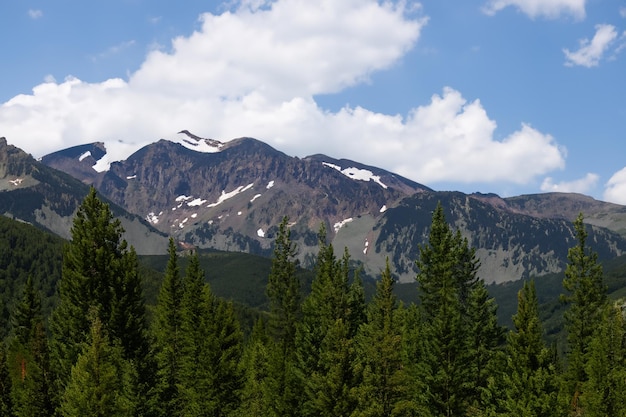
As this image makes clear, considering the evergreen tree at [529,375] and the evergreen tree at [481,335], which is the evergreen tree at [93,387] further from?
the evergreen tree at [481,335]

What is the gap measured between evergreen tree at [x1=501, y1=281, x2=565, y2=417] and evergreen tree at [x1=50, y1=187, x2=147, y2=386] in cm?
3422

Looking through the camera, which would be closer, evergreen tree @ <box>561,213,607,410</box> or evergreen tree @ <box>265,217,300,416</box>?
evergreen tree @ <box>561,213,607,410</box>

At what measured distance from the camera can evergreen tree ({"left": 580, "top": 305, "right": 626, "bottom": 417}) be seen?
58.8 meters

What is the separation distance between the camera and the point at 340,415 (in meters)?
55.4

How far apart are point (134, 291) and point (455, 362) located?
106ft

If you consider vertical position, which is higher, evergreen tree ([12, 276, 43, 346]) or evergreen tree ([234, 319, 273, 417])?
evergreen tree ([12, 276, 43, 346])

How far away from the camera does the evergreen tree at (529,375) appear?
47.3m

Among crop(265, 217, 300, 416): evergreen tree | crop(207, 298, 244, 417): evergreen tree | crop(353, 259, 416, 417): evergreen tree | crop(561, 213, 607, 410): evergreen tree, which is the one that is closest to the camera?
crop(353, 259, 416, 417): evergreen tree

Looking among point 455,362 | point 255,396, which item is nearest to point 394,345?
point 455,362

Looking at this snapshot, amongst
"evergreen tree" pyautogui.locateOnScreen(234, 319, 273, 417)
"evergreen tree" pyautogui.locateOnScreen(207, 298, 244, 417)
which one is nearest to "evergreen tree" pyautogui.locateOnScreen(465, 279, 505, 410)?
"evergreen tree" pyautogui.locateOnScreen(234, 319, 273, 417)

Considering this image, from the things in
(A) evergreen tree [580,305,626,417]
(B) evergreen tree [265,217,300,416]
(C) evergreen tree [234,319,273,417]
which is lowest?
(C) evergreen tree [234,319,273,417]

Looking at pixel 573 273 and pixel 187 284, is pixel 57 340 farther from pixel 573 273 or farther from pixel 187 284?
pixel 573 273

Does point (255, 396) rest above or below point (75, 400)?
below

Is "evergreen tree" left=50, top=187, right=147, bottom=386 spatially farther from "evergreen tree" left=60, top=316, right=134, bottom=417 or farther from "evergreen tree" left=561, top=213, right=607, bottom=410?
"evergreen tree" left=561, top=213, right=607, bottom=410
